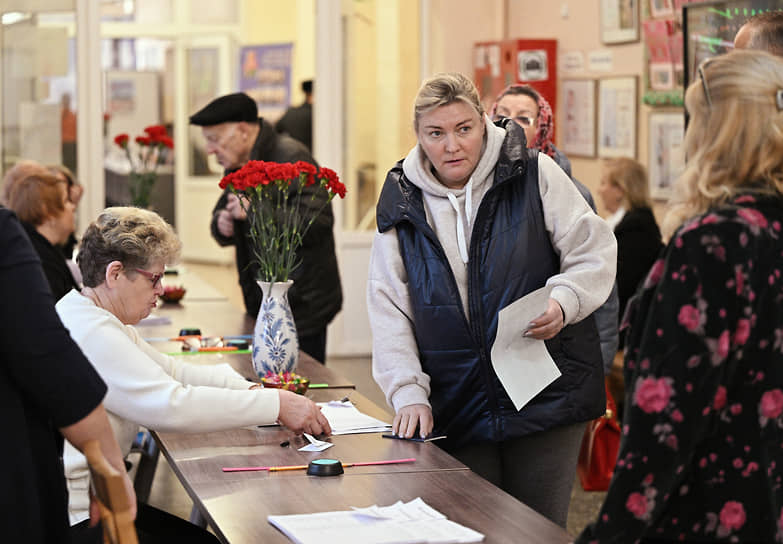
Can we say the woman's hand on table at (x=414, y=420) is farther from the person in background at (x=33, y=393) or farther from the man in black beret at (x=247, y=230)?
the man in black beret at (x=247, y=230)

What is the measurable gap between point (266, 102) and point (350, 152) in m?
5.14

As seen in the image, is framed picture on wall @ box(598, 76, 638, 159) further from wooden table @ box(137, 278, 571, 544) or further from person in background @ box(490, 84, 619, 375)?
wooden table @ box(137, 278, 571, 544)

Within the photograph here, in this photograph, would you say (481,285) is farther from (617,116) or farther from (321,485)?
(617,116)

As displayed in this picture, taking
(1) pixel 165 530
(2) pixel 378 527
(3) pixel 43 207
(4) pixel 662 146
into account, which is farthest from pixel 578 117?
(2) pixel 378 527

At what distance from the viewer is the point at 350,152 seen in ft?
26.3

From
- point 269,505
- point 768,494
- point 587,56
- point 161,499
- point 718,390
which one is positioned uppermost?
point 587,56

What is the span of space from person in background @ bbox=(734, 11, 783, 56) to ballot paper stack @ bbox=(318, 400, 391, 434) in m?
1.26

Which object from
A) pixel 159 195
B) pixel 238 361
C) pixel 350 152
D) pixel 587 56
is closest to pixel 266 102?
pixel 159 195

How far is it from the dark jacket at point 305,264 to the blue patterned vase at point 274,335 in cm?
86

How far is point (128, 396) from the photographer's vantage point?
99.6 inches

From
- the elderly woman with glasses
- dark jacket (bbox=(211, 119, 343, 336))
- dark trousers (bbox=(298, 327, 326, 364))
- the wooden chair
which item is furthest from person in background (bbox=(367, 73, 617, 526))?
dark trousers (bbox=(298, 327, 326, 364))

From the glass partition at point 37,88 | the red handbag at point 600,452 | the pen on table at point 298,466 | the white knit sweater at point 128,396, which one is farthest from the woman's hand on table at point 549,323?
the glass partition at point 37,88

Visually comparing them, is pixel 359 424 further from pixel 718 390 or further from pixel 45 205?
pixel 45 205

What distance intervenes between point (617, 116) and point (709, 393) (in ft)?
18.2
